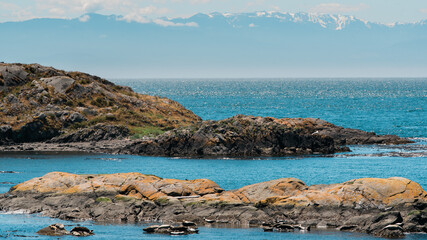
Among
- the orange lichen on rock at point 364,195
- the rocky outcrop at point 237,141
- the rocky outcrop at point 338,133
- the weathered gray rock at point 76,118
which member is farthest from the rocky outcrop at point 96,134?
the orange lichen on rock at point 364,195

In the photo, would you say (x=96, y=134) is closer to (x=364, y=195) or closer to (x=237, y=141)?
(x=237, y=141)

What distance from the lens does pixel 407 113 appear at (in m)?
162

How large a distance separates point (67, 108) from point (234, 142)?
28920 mm

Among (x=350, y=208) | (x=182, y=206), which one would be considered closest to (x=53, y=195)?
(x=182, y=206)

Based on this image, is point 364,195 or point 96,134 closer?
point 364,195

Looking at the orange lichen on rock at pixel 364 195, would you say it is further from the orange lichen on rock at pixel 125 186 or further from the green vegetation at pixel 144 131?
the green vegetation at pixel 144 131

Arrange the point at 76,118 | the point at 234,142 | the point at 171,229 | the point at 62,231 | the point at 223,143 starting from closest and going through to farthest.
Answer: the point at 62,231
the point at 171,229
the point at 223,143
the point at 234,142
the point at 76,118

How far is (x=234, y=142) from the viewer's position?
83.4 metres

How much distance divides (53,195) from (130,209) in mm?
6638

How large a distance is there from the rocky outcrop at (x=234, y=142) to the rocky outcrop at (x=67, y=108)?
10.5m

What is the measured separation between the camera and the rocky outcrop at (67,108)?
92.5m

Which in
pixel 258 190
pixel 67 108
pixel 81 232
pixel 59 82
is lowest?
pixel 81 232

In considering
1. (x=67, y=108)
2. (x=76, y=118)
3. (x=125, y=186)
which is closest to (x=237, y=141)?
(x=76, y=118)

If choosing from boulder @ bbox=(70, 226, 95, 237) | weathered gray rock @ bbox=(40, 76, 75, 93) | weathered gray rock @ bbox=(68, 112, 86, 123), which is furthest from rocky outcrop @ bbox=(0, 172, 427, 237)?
weathered gray rock @ bbox=(40, 76, 75, 93)
